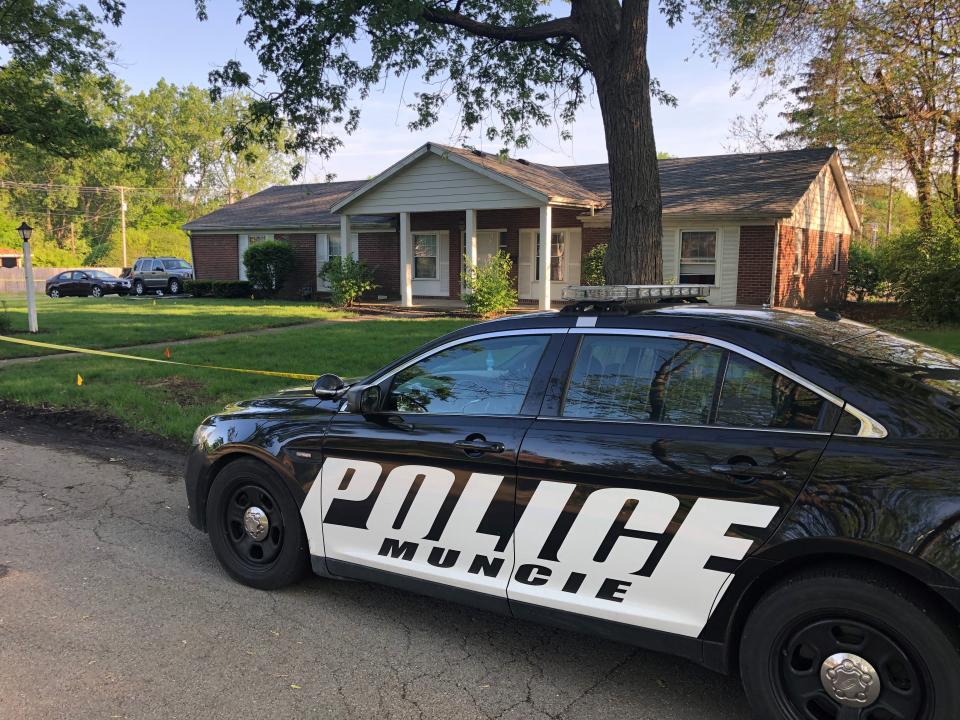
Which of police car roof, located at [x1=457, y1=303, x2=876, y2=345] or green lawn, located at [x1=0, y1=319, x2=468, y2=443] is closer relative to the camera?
police car roof, located at [x1=457, y1=303, x2=876, y2=345]

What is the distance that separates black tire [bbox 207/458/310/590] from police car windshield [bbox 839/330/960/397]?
2832 millimetres

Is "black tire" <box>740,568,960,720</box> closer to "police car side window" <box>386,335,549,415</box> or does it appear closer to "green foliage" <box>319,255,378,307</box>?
"police car side window" <box>386,335,549,415</box>

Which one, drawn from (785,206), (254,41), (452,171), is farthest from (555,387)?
(452,171)

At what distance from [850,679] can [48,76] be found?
19.4 meters

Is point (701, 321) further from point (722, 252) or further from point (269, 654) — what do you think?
point (722, 252)

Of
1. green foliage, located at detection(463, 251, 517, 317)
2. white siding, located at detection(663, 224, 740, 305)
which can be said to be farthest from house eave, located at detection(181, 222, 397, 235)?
white siding, located at detection(663, 224, 740, 305)

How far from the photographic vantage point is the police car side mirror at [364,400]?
377cm

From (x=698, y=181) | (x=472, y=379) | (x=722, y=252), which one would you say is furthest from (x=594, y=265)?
(x=472, y=379)

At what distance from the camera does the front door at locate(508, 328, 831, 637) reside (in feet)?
8.93

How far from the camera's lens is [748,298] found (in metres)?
19.1

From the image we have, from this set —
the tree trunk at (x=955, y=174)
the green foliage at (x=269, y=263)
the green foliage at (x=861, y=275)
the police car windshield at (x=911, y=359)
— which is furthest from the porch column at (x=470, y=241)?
the police car windshield at (x=911, y=359)

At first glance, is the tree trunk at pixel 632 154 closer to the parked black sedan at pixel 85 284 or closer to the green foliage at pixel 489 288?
the green foliage at pixel 489 288

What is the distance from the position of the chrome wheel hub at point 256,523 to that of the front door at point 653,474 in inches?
63.2

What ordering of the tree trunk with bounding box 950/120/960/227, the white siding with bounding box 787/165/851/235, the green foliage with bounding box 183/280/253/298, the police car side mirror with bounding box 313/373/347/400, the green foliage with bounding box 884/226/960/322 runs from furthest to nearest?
the green foliage with bounding box 183/280/253/298 < the tree trunk with bounding box 950/120/960/227 < the white siding with bounding box 787/165/851/235 < the green foliage with bounding box 884/226/960/322 < the police car side mirror with bounding box 313/373/347/400
